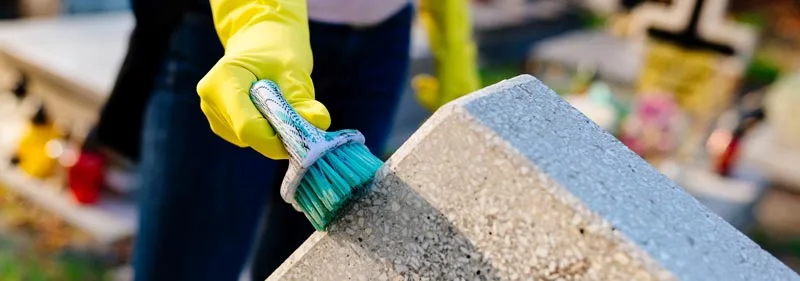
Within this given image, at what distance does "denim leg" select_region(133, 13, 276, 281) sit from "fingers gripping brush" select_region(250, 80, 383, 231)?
0.83 ft

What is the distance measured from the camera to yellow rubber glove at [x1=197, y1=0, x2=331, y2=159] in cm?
65

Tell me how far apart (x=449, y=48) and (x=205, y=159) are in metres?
0.50

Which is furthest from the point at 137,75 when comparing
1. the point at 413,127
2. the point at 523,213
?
the point at 413,127

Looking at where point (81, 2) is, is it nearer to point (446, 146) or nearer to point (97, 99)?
point (97, 99)

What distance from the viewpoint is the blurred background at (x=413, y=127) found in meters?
1.85

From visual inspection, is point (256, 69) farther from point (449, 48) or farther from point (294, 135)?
point (449, 48)

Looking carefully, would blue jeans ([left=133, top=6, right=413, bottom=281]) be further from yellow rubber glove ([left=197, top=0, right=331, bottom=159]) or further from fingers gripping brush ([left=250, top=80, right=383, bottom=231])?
fingers gripping brush ([left=250, top=80, right=383, bottom=231])

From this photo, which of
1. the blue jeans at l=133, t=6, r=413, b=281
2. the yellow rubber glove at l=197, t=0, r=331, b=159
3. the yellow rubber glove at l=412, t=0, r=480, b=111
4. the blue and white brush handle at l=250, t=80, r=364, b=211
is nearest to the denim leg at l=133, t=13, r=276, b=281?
the blue jeans at l=133, t=6, r=413, b=281

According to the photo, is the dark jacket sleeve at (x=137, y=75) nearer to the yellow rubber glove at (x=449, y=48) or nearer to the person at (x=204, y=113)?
the person at (x=204, y=113)

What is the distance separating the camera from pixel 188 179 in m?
0.89

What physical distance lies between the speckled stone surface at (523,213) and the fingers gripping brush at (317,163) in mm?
16

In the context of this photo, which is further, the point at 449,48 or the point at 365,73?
the point at 449,48

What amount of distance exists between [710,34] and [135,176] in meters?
1.63

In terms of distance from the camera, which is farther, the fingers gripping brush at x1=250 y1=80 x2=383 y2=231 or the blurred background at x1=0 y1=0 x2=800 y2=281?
the blurred background at x1=0 y1=0 x2=800 y2=281
